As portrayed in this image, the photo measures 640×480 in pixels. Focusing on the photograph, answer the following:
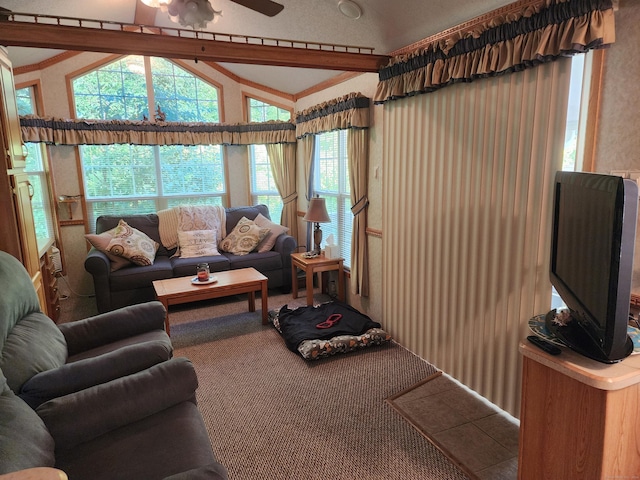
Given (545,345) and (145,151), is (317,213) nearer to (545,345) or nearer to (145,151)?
(145,151)

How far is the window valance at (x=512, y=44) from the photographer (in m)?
1.71

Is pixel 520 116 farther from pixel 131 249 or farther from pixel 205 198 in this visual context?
pixel 205 198

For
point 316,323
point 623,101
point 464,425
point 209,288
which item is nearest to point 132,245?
point 209,288

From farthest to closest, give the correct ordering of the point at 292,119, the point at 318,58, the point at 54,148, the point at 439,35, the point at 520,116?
the point at 292,119, the point at 54,148, the point at 318,58, the point at 439,35, the point at 520,116

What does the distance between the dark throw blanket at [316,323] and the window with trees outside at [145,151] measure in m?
2.60

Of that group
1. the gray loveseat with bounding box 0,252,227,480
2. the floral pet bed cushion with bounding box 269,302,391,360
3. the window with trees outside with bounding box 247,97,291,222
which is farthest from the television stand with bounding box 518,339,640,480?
the window with trees outside with bounding box 247,97,291,222

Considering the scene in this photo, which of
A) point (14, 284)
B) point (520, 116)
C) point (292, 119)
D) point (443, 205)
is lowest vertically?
point (14, 284)

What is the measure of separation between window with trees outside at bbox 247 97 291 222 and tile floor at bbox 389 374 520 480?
3640 mm

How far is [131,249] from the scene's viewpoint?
430 cm

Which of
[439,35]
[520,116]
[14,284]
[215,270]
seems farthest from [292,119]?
[14,284]

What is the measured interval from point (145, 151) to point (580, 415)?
17.0 ft

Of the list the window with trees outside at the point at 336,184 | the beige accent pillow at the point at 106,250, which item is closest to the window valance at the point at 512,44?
the window with trees outside at the point at 336,184

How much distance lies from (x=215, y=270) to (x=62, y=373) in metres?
2.78

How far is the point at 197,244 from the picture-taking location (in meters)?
4.83
